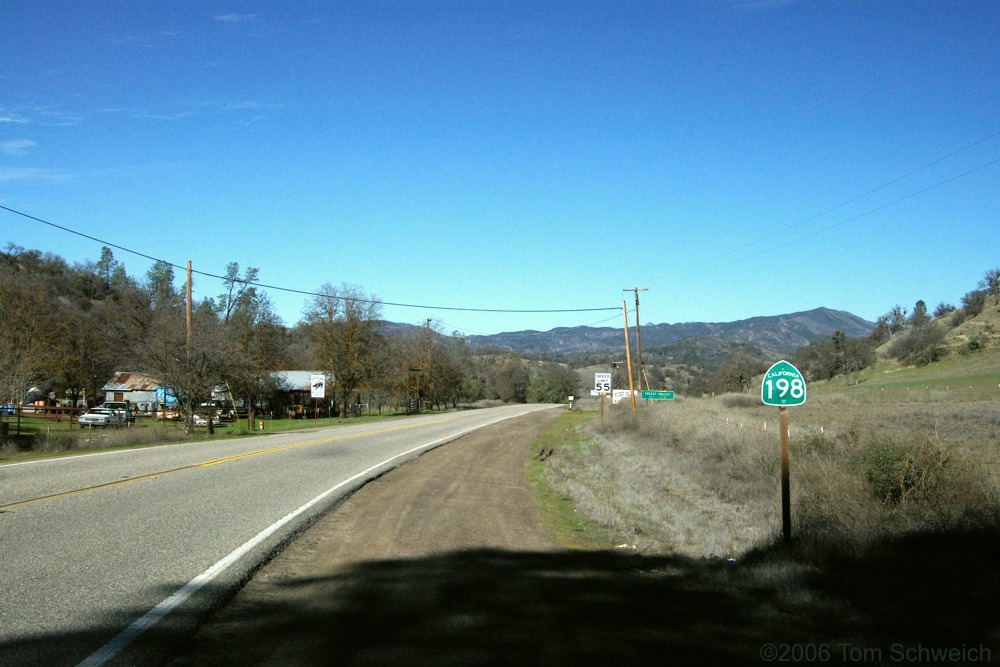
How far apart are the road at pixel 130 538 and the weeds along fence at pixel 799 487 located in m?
5.82

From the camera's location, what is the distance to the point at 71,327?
58156 mm

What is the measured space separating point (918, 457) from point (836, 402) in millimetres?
32207

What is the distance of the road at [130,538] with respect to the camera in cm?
574

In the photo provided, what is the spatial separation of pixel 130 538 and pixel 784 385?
9306 mm

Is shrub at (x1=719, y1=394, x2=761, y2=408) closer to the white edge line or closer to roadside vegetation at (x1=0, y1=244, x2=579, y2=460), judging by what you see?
roadside vegetation at (x1=0, y1=244, x2=579, y2=460)

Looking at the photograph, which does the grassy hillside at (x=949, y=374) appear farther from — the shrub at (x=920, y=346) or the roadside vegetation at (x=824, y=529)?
the roadside vegetation at (x=824, y=529)

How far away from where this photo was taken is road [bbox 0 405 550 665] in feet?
18.8

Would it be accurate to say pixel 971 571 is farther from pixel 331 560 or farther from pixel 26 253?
pixel 26 253

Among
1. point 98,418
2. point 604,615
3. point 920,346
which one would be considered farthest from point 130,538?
point 920,346

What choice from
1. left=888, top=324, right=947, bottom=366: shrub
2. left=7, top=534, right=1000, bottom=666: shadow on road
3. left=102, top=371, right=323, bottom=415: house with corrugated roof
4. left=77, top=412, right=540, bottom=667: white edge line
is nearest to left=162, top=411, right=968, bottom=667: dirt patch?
left=7, top=534, right=1000, bottom=666: shadow on road

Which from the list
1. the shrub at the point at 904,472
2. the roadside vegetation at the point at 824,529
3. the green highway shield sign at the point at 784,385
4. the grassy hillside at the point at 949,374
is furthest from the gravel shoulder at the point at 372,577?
the grassy hillside at the point at 949,374

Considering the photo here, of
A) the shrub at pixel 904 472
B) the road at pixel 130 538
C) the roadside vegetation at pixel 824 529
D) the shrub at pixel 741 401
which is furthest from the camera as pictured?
the shrub at pixel 741 401

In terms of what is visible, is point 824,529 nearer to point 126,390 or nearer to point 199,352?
point 199,352

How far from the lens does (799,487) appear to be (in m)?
14.3
